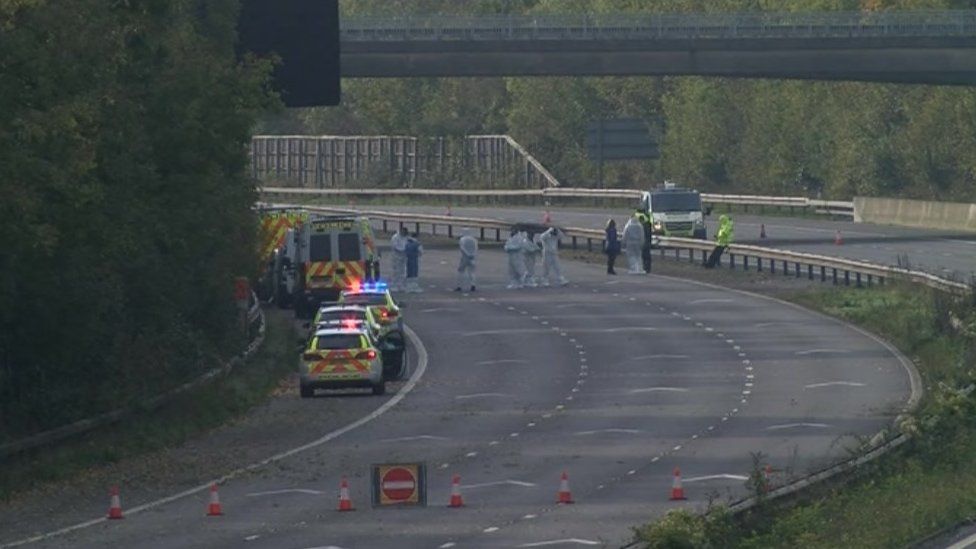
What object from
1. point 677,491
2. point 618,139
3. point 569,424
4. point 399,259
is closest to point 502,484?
point 677,491

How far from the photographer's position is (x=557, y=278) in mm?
62875

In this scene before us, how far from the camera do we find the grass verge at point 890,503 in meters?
21.0

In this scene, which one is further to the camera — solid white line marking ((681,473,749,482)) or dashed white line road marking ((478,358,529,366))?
dashed white line road marking ((478,358,529,366))

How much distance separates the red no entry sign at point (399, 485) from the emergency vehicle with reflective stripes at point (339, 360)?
1385 cm

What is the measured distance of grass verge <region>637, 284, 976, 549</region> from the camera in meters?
21.0

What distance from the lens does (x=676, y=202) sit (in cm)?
7369

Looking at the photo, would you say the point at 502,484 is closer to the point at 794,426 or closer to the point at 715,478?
the point at 715,478

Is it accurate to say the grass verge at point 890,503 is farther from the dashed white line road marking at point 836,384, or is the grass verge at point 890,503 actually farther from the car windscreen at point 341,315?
the car windscreen at point 341,315

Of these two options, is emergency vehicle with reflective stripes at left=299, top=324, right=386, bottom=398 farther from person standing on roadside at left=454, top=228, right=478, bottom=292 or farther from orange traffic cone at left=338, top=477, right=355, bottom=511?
person standing on roadside at left=454, top=228, right=478, bottom=292

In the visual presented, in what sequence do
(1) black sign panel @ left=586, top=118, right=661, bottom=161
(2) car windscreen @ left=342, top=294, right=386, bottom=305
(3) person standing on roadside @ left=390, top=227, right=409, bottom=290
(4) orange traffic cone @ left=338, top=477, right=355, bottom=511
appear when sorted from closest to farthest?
(4) orange traffic cone @ left=338, top=477, right=355, bottom=511 → (2) car windscreen @ left=342, top=294, right=386, bottom=305 → (3) person standing on roadside @ left=390, top=227, right=409, bottom=290 → (1) black sign panel @ left=586, top=118, right=661, bottom=161

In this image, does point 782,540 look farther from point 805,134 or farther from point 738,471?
point 805,134

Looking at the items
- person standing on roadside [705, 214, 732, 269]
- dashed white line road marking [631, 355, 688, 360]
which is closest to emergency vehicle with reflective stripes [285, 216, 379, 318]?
dashed white line road marking [631, 355, 688, 360]

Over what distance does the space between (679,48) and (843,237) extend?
379 inches

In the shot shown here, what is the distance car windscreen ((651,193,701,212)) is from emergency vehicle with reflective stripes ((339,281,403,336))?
2651 cm
